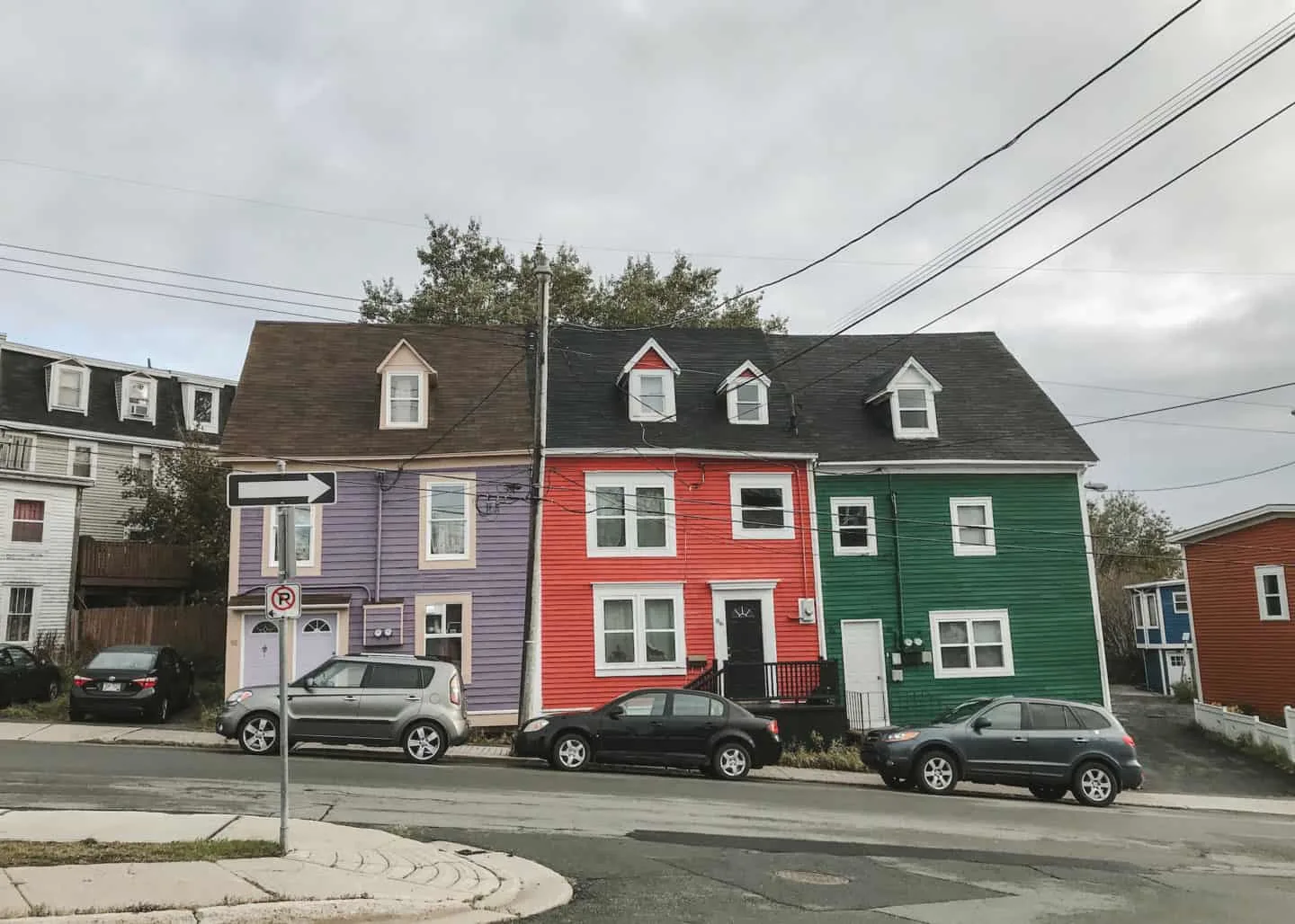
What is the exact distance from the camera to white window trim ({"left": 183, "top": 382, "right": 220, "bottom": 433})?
41.8m

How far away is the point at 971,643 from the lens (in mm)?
24469

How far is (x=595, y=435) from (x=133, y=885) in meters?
18.1

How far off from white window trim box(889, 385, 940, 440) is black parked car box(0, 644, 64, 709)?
20733 mm

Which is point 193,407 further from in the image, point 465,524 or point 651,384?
point 651,384

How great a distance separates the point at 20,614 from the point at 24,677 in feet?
27.3

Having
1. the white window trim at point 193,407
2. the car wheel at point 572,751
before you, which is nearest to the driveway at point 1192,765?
the car wheel at point 572,751

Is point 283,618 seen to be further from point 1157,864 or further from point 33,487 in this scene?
point 33,487

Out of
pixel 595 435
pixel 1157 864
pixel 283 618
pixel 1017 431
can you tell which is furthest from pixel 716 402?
pixel 283 618

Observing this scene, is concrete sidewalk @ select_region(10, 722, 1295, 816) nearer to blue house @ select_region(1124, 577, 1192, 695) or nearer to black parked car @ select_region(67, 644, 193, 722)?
black parked car @ select_region(67, 644, 193, 722)

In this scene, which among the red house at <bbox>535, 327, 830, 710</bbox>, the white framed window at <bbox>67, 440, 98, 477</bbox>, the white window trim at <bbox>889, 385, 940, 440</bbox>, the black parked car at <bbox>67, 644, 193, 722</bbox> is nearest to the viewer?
the black parked car at <bbox>67, 644, 193, 722</bbox>

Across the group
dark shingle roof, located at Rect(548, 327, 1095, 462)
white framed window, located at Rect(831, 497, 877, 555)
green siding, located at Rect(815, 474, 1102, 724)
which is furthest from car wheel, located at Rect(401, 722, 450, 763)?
white framed window, located at Rect(831, 497, 877, 555)

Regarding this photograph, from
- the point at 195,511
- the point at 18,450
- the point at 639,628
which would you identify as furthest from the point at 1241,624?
the point at 18,450

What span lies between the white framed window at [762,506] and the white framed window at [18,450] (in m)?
23.0

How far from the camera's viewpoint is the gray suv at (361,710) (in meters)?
15.8
